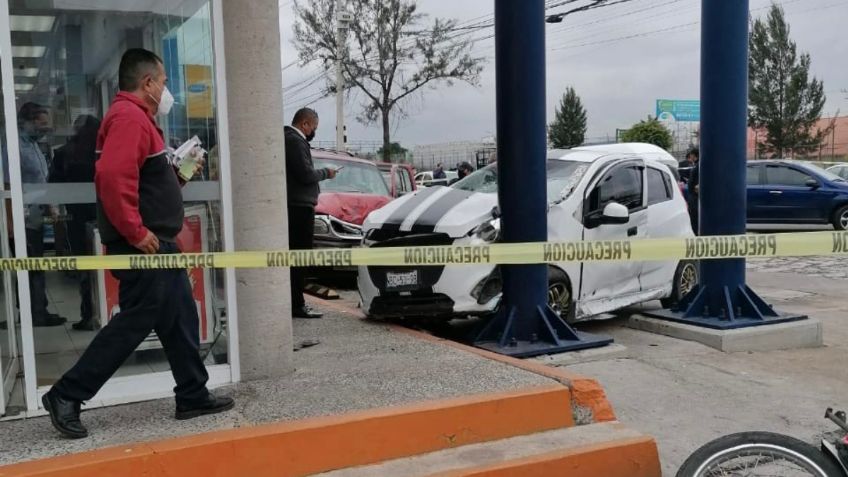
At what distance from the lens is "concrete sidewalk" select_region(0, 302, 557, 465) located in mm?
3742

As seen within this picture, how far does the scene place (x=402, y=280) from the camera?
256 inches

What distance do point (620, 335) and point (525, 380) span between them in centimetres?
330

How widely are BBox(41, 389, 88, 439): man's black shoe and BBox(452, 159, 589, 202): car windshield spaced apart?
14.2 feet

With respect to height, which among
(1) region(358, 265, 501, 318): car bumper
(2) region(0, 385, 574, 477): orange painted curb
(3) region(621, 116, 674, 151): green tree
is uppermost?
(3) region(621, 116, 674, 151): green tree

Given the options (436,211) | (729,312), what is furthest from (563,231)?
(729,312)

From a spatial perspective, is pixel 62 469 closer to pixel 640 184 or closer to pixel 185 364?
pixel 185 364

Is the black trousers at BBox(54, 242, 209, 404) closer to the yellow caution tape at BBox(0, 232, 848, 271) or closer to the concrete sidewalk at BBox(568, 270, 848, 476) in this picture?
the yellow caution tape at BBox(0, 232, 848, 271)

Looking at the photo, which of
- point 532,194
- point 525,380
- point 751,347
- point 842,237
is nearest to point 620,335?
point 751,347

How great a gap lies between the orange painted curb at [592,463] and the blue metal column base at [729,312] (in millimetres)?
3275

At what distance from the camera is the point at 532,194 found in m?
6.05

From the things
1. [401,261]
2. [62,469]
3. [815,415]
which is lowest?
[815,415]

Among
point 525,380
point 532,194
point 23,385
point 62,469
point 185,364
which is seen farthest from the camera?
point 532,194

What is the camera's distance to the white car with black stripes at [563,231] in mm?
6473

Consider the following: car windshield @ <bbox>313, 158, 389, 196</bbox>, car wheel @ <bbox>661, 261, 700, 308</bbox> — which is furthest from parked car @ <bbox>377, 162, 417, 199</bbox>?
car wheel @ <bbox>661, 261, 700, 308</bbox>
